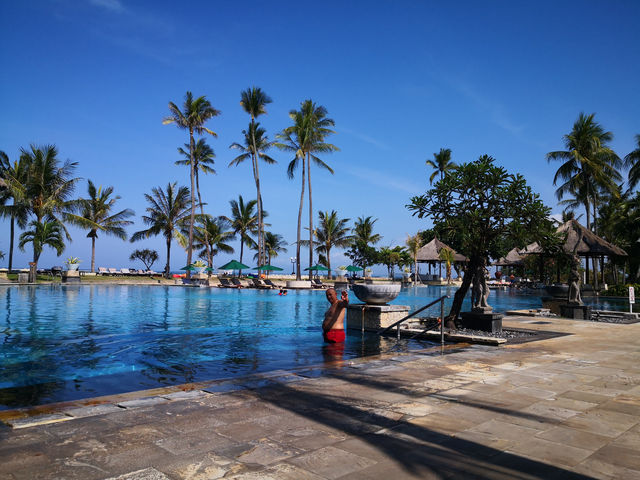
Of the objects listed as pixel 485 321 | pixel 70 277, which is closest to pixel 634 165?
pixel 485 321

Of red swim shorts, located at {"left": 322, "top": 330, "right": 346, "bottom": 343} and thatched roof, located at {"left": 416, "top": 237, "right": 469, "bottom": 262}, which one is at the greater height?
thatched roof, located at {"left": 416, "top": 237, "right": 469, "bottom": 262}

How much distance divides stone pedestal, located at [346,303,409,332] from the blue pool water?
40 cm

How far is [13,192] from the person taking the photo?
32.7m

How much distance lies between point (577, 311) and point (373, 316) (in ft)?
26.5

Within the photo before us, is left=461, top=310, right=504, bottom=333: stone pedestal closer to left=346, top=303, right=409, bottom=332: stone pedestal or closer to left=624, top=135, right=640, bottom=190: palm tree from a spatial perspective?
left=346, top=303, right=409, bottom=332: stone pedestal

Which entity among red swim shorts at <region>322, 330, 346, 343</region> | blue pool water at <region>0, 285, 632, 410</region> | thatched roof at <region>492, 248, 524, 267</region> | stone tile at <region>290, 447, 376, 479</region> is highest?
thatched roof at <region>492, 248, 524, 267</region>

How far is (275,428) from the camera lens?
3.71 metres

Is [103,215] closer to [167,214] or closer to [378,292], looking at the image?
[167,214]

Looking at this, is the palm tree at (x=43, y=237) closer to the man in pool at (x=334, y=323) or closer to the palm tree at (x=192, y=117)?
the palm tree at (x=192, y=117)

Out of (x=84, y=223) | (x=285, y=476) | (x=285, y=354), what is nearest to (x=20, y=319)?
(x=285, y=354)

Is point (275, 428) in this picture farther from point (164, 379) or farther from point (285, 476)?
point (164, 379)

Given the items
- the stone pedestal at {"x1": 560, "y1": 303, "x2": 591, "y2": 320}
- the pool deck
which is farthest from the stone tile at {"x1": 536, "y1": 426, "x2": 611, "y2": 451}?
the stone pedestal at {"x1": 560, "y1": 303, "x2": 591, "y2": 320}

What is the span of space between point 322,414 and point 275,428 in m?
0.57

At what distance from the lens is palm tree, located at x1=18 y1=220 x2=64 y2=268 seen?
1318 inches
